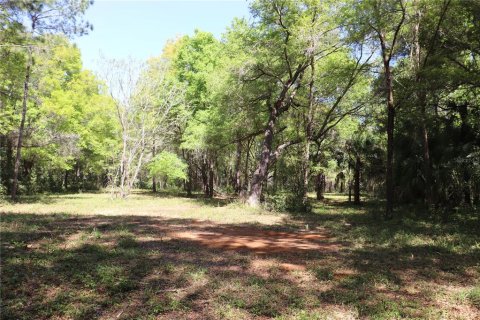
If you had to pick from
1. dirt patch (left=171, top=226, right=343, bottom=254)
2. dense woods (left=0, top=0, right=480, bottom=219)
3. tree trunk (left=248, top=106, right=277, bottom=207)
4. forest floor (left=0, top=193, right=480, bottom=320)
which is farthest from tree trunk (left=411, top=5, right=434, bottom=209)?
tree trunk (left=248, top=106, right=277, bottom=207)

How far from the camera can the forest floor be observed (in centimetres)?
575

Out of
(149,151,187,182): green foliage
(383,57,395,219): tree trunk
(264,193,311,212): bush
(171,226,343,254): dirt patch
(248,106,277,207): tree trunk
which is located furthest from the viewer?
(149,151,187,182): green foliage

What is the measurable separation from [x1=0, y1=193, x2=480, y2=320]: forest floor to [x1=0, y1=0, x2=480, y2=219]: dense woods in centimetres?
824

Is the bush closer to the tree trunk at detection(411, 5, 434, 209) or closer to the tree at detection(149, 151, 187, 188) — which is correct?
the tree trunk at detection(411, 5, 434, 209)

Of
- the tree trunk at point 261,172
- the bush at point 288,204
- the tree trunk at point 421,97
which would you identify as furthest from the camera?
the tree trunk at point 261,172

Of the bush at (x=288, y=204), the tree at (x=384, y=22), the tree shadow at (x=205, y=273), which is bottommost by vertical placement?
the tree shadow at (x=205, y=273)

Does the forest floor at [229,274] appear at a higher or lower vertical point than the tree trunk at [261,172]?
lower

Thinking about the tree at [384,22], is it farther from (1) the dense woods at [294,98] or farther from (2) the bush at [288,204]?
A: (2) the bush at [288,204]

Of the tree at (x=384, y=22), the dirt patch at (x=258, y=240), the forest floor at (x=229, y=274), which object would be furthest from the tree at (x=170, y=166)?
the tree at (x=384, y=22)

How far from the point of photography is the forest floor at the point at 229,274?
5.75 meters

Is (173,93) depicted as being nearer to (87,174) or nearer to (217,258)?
(217,258)

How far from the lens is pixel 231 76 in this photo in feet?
79.2

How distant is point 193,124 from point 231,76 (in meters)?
10.9

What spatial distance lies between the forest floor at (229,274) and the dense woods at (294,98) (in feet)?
27.0
